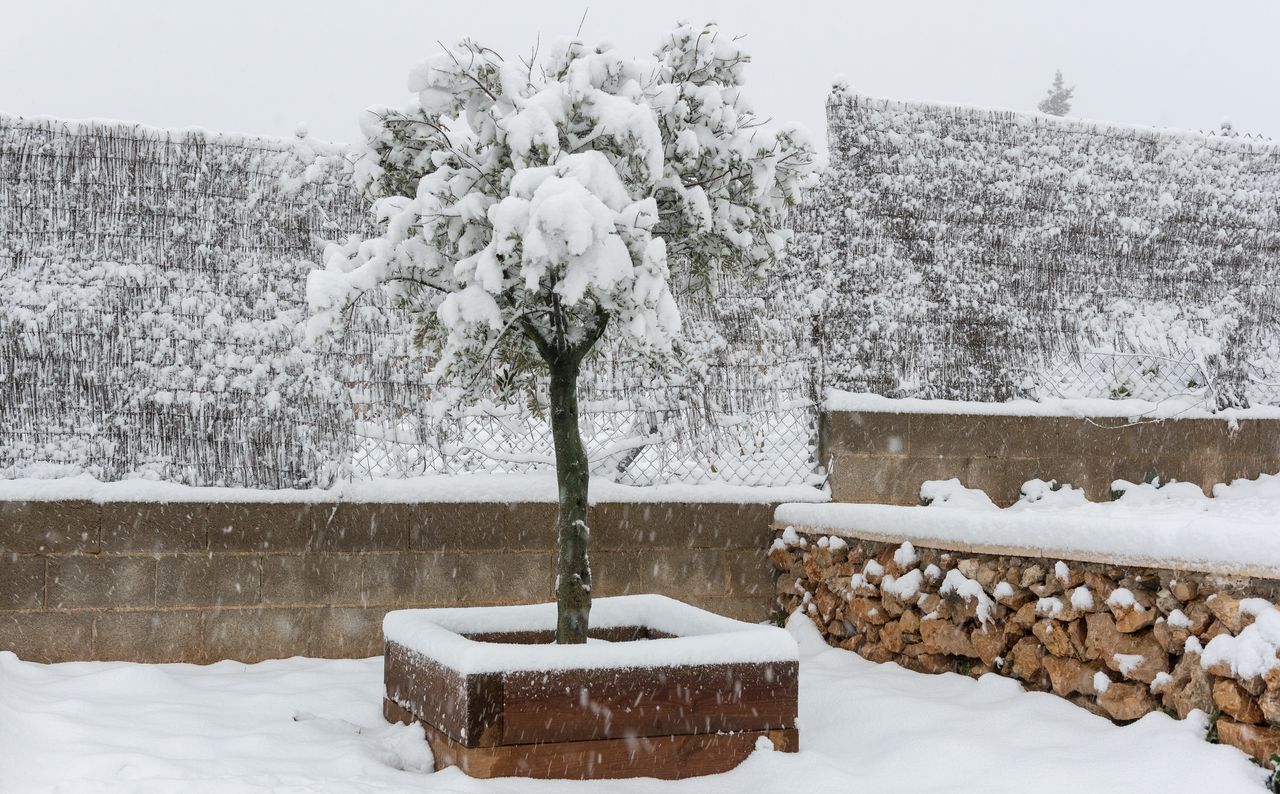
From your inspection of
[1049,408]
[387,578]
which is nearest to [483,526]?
[387,578]

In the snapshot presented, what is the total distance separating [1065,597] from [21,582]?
431 cm

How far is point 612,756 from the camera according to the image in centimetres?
342

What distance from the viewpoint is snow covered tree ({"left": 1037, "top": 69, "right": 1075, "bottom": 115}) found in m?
30.5

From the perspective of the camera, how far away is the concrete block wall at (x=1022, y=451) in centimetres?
571

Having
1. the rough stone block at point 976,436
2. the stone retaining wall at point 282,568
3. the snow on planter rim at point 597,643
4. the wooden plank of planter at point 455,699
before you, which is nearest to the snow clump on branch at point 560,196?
the snow on planter rim at point 597,643

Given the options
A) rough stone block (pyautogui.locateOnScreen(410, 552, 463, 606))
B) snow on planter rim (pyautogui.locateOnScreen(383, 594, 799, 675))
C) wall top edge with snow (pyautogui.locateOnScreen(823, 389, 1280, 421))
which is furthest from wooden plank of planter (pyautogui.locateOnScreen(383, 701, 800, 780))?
wall top edge with snow (pyautogui.locateOnScreen(823, 389, 1280, 421))

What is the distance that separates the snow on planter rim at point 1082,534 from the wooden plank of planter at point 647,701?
3.40ft

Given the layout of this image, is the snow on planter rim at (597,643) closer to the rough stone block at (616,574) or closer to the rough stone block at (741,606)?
the rough stone block at (616,574)

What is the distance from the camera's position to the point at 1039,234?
242 inches

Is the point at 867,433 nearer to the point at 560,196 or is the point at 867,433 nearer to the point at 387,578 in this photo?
the point at 387,578

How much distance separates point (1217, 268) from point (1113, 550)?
367 centimetres

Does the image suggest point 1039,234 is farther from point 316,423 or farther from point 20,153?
point 20,153

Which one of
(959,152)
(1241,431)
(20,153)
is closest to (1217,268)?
(1241,431)

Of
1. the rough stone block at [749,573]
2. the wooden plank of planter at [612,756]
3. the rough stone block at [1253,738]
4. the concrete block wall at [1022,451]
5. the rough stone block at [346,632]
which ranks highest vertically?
the concrete block wall at [1022,451]
